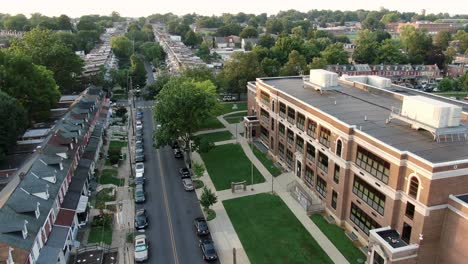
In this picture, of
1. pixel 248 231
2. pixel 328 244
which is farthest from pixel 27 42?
pixel 328 244

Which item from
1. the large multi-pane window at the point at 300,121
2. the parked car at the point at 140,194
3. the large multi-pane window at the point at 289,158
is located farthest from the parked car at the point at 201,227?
the large multi-pane window at the point at 300,121

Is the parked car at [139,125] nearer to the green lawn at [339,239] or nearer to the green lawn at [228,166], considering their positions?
the green lawn at [228,166]

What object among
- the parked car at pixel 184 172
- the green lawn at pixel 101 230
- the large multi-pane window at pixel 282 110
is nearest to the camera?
the green lawn at pixel 101 230

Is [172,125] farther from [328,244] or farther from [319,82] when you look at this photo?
[328,244]

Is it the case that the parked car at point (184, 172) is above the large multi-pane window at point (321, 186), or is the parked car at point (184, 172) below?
below

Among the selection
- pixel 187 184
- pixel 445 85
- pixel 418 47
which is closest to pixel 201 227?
pixel 187 184

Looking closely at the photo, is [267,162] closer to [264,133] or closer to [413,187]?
[264,133]

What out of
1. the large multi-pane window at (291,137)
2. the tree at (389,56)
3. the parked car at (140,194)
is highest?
the tree at (389,56)

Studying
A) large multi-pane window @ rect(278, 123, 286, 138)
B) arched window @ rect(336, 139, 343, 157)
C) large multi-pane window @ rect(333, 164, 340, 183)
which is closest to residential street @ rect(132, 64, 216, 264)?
large multi-pane window @ rect(278, 123, 286, 138)
